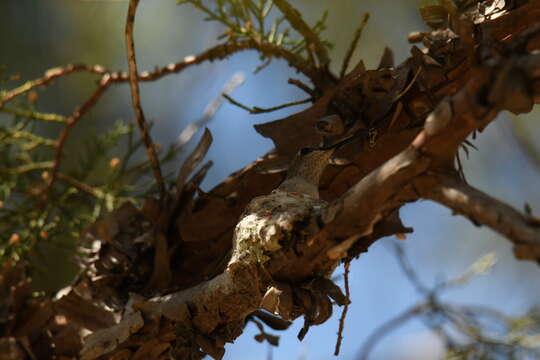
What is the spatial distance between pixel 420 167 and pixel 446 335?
818 millimetres

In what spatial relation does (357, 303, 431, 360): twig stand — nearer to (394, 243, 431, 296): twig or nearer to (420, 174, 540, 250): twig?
(394, 243, 431, 296): twig

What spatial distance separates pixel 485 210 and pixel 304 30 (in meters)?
0.51

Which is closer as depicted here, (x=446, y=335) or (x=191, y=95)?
(x=446, y=335)

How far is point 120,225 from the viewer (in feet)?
2.70

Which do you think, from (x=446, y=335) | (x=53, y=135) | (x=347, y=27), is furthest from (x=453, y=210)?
(x=53, y=135)

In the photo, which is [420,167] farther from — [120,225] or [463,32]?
[120,225]

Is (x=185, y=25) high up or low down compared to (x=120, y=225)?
up

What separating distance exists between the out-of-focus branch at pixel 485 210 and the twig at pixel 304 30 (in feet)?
1.37

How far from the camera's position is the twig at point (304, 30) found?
806 millimetres

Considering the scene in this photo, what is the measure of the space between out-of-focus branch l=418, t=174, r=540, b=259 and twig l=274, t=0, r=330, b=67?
0.42 m

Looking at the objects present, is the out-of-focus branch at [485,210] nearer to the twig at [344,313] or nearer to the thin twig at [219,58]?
the twig at [344,313]

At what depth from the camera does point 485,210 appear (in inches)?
15.1

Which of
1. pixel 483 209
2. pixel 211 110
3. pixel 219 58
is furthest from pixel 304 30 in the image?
pixel 483 209

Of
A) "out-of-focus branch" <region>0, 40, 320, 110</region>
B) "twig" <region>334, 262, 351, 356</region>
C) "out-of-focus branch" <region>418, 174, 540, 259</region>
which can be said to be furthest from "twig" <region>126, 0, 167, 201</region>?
"out-of-focus branch" <region>418, 174, 540, 259</region>
